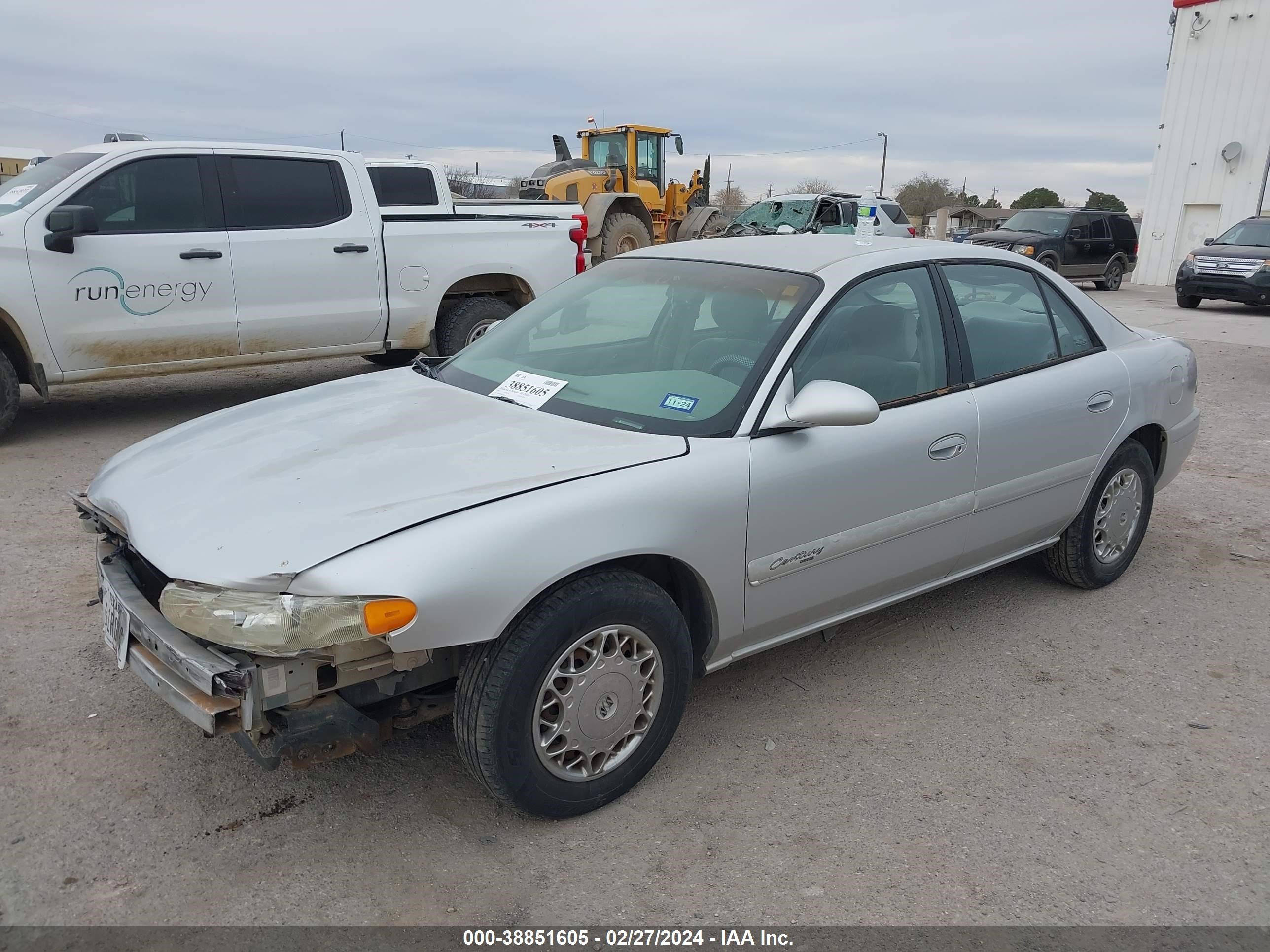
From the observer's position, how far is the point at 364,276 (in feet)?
25.6

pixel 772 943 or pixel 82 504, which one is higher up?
pixel 82 504

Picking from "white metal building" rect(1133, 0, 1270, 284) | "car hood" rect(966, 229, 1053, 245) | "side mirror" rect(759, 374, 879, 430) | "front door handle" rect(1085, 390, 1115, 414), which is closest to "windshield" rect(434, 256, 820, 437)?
"side mirror" rect(759, 374, 879, 430)

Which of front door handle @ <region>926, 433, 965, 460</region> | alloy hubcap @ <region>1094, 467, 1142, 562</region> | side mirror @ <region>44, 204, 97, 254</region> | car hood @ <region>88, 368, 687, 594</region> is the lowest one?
alloy hubcap @ <region>1094, 467, 1142, 562</region>

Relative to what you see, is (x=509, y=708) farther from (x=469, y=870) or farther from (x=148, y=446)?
(x=148, y=446)

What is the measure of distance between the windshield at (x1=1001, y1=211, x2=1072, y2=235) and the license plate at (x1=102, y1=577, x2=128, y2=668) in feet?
69.3

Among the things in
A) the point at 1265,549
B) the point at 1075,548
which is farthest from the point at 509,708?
the point at 1265,549

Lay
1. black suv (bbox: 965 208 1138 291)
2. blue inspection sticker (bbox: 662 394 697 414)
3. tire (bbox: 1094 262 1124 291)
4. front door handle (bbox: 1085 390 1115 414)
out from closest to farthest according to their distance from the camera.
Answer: blue inspection sticker (bbox: 662 394 697 414)
front door handle (bbox: 1085 390 1115 414)
black suv (bbox: 965 208 1138 291)
tire (bbox: 1094 262 1124 291)

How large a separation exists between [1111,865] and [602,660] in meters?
1.53

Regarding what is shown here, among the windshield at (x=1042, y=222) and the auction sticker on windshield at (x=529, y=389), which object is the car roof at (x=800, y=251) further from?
the windshield at (x=1042, y=222)

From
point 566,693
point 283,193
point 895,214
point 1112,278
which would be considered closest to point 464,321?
point 283,193

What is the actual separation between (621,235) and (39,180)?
1222cm

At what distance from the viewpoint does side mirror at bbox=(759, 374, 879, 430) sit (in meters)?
2.96

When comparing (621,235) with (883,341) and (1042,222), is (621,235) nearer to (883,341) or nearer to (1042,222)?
(1042,222)

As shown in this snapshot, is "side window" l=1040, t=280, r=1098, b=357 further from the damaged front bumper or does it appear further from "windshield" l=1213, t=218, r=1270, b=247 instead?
"windshield" l=1213, t=218, r=1270, b=247
